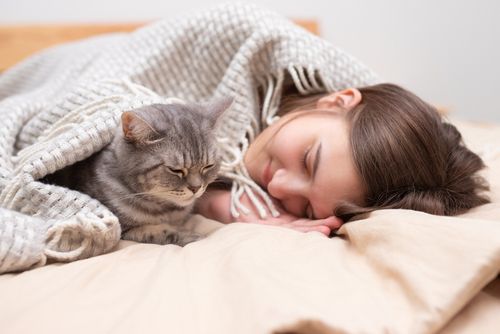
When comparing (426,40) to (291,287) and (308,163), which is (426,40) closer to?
(308,163)

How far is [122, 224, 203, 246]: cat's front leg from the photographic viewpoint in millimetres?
930

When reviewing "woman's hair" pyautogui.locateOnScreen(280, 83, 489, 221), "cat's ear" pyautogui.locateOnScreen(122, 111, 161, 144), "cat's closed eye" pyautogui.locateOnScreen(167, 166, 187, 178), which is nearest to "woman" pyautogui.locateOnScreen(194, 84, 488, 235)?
"woman's hair" pyautogui.locateOnScreen(280, 83, 489, 221)

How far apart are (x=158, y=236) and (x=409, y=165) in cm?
57

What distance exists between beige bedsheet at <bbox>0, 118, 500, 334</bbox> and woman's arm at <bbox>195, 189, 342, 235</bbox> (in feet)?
0.46

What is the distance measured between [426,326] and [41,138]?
896 mm

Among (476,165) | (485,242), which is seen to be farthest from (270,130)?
(485,242)

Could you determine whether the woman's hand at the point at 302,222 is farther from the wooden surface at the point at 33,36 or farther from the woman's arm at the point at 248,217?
the wooden surface at the point at 33,36

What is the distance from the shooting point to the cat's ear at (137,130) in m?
0.80

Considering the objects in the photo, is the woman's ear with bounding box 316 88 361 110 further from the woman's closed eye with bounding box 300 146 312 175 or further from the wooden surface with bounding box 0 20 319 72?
the wooden surface with bounding box 0 20 319 72

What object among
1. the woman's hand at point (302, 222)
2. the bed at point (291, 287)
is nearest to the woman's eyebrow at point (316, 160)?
the woman's hand at point (302, 222)

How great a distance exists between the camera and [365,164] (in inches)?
35.4

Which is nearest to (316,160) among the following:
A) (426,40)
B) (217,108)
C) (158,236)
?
(217,108)

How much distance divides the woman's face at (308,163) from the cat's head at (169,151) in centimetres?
18

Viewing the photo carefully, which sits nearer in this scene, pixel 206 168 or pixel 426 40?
pixel 206 168
